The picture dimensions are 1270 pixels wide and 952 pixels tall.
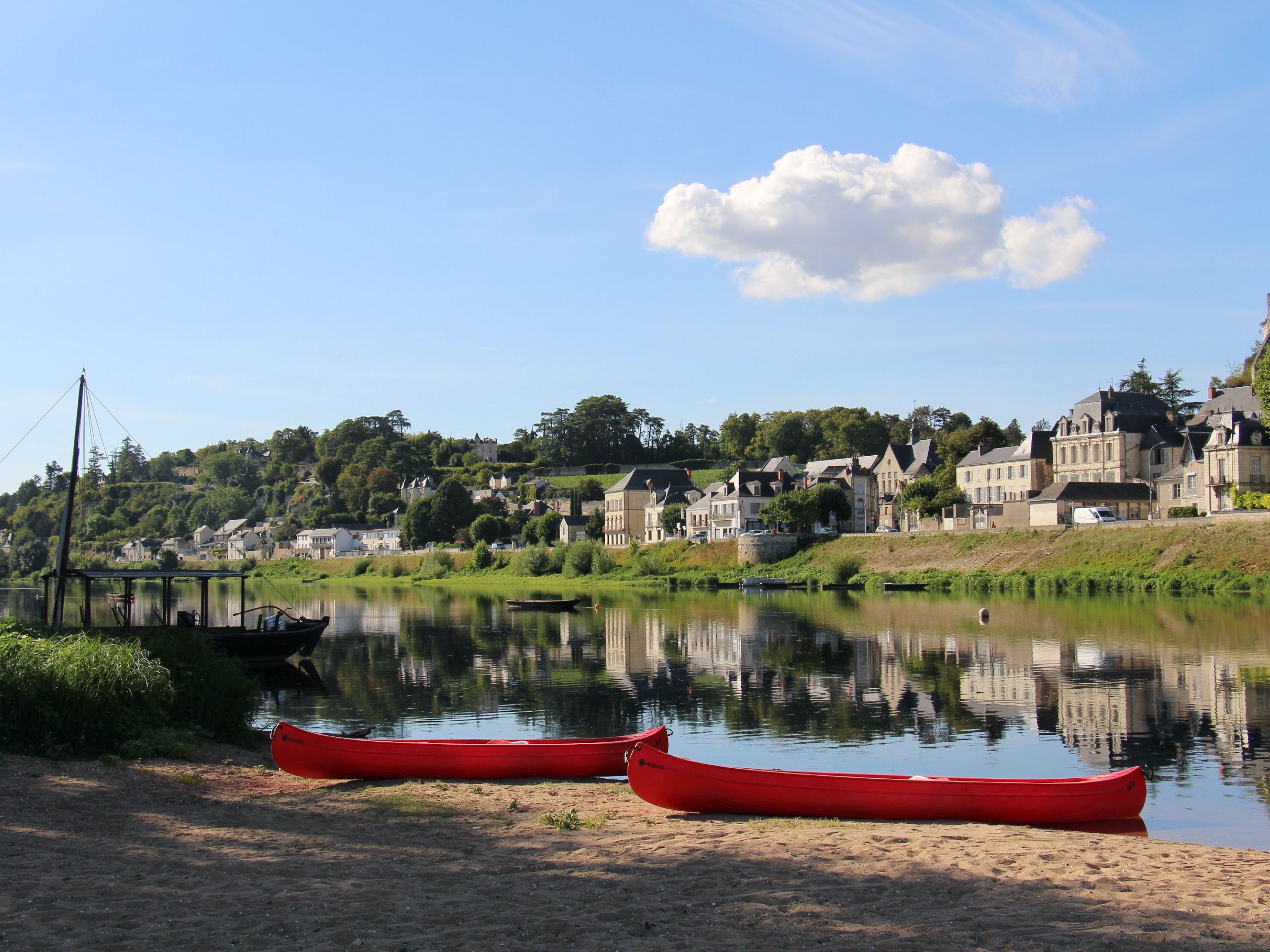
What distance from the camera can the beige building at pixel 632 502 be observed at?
125938mm

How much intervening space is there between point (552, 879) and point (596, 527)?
11955 cm

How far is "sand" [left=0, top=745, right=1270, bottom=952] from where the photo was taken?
342 inches

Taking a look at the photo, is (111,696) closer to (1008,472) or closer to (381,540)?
(1008,472)

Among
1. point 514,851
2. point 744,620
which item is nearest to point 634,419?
point 744,620

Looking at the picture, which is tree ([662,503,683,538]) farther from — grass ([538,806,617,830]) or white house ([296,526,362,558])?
grass ([538,806,617,830])

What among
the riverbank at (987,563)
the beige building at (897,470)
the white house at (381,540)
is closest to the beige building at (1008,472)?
the beige building at (897,470)

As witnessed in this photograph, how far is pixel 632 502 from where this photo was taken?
415ft

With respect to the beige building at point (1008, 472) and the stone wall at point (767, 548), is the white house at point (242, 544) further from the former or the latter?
the beige building at point (1008, 472)

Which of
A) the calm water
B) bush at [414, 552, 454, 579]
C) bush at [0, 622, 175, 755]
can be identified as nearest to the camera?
bush at [0, 622, 175, 755]

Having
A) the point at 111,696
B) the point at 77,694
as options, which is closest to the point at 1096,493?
the point at 111,696

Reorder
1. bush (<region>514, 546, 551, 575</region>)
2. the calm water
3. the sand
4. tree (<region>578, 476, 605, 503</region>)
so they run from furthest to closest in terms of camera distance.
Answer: tree (<region>578, 476, 605, 503</region>)
bush (<region>514, 546, 551, 575</region>)
the calm water
the sand

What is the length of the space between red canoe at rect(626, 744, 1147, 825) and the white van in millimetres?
62347

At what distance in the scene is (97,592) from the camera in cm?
11362

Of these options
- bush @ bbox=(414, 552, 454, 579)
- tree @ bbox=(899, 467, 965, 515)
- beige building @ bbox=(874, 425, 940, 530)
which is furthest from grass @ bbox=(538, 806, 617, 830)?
bush @ bbox=(414, 552, 454, 579)
